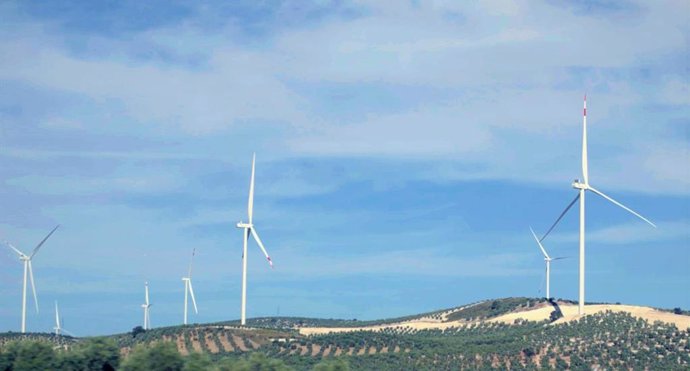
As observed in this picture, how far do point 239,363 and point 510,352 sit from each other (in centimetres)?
6700

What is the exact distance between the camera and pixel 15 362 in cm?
13512

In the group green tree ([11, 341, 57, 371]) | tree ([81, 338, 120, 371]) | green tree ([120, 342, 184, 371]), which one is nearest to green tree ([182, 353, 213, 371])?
green tree ([120, 342, 184, 371])

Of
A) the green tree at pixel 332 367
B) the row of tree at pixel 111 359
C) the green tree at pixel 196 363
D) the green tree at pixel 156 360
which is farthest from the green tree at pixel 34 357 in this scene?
the green tree at pixel 332 367

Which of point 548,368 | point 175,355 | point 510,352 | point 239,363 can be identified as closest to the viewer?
point 239,363

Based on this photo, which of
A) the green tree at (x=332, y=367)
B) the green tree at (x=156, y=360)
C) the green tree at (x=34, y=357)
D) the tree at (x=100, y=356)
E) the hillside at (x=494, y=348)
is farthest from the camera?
the hillside at (x=494, y=348)

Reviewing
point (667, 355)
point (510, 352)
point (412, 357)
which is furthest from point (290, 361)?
point (667, 355)

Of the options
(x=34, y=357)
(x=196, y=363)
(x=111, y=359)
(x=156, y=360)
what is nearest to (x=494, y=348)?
(x=111, y=359)

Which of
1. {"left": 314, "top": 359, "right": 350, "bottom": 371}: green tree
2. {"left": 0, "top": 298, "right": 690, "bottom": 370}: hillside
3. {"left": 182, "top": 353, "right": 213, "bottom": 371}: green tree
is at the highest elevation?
{"left": 0, "top": 298, "right": 690, "bottom": 370}: hillside

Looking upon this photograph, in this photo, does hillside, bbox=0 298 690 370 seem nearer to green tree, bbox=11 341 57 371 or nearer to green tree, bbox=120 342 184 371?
green tree, bbox=11 341 57 371

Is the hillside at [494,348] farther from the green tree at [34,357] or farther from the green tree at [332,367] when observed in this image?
the green tree at [332,367]

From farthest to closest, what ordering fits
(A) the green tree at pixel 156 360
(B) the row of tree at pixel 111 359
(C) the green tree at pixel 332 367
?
(A) the green tree at pixel 156 360 < (B) the row of tree at pixel 111 359 < (C) the green tree at pixel 332 367

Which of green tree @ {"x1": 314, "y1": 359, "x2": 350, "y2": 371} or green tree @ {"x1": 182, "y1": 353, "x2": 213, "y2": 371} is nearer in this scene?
green tree @ {"x1": 314, "y1": 359, "x2": 350, "y2": 371}

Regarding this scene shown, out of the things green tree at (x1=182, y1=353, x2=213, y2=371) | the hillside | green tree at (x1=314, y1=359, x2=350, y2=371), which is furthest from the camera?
the hillside

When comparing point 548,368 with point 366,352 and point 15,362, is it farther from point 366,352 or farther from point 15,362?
point 15,362
